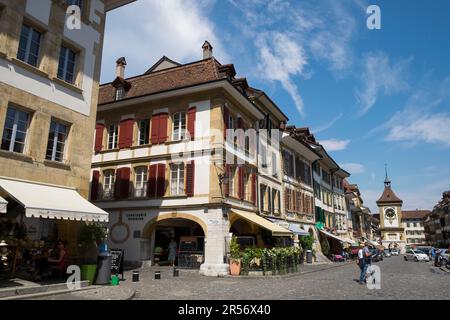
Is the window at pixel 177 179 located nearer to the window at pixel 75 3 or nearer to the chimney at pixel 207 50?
the chimney at pixel 207 50

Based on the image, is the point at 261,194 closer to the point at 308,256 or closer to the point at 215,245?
the point at 215,245

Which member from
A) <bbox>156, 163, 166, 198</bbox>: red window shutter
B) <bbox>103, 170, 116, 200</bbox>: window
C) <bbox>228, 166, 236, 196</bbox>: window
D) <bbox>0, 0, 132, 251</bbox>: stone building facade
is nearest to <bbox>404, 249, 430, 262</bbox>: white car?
<bbox>228, 166, 236, 196</bbox>: window

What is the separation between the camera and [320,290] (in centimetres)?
1206

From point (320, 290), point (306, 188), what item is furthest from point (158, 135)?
point (306, 188)

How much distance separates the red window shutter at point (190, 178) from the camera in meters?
18.7

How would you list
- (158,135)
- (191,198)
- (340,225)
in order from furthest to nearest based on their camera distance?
(340,225)
(158,135)
(191,198)

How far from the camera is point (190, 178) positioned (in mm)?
18875

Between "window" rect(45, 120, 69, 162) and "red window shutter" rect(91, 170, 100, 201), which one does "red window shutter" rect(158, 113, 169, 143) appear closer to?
"red window shutter" rect(91, 170, 100, 201)

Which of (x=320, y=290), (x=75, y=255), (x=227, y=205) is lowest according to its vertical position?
(x=320, y=290)

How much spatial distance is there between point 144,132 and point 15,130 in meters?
10.3

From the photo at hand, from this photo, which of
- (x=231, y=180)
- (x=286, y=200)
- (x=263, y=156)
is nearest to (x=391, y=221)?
(x=286, y=200)

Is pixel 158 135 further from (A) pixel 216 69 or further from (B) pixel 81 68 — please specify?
(B) pixel 81 68
